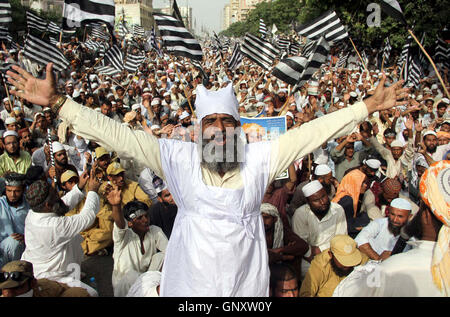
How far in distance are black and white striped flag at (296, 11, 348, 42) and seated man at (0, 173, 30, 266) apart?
5191 millimetres

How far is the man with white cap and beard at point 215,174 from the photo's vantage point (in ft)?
5.49

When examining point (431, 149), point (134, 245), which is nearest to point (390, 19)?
point (431, 149)

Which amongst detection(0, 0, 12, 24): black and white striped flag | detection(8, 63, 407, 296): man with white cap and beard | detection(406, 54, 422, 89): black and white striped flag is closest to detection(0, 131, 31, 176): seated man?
detection(0, 0, 12, 24): black and white striped flag

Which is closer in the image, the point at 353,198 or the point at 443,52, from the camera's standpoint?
the point at 353,198

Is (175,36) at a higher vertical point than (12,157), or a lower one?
higher

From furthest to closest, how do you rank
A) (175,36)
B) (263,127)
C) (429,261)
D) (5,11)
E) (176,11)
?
(5,11)
(175,36)
(176,11)
(263,127)
(429,261)

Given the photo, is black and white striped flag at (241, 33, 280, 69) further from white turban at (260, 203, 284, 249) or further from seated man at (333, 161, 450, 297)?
seated man at (333, 161, 450, 297)

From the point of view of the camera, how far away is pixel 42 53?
6.39m

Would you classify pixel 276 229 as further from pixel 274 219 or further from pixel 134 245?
pixel 134 245

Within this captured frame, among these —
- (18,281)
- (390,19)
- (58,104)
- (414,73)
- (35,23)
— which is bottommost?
(18,281)

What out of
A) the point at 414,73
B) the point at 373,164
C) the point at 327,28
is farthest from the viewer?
the point at 414,73

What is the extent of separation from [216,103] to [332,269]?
1.85 metres

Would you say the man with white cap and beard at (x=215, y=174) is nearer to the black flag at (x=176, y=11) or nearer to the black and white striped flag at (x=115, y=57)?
the black flag at (x=176, y=11)

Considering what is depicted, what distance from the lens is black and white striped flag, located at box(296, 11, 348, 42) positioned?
6609mm
